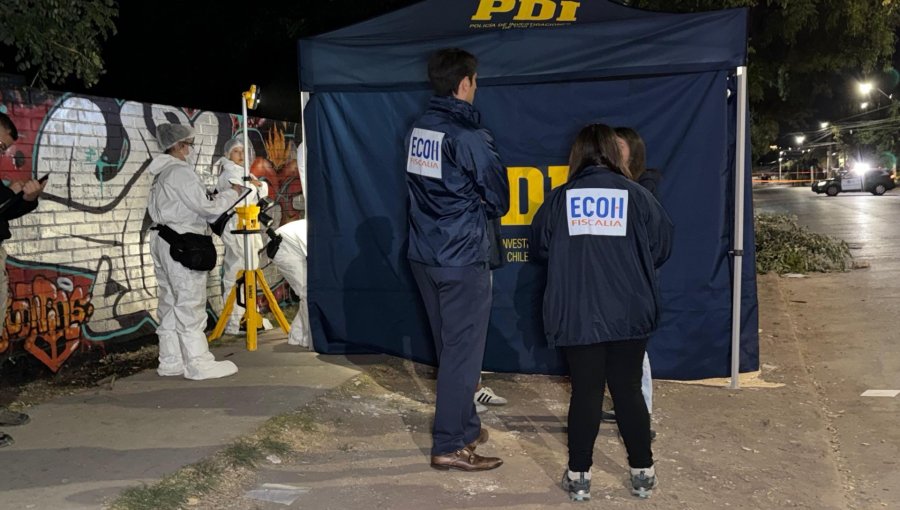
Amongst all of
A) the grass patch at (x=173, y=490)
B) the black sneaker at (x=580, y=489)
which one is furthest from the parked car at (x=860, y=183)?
the grass patch at (x=173, y=490)

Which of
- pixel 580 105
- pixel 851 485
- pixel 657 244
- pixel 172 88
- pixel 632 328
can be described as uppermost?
pixel 172 88

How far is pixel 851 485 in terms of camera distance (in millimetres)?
4473

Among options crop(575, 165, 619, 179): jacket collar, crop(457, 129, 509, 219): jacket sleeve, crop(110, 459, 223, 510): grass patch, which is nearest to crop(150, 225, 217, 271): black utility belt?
Answer: crop(110, 459, 223, 510): grass patch

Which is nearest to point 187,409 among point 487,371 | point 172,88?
point 487,371

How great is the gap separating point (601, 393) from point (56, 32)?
15.3ft

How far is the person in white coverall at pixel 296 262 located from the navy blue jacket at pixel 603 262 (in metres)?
3.53

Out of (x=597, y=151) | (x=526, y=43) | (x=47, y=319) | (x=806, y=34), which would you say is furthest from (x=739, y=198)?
(x=806, y=34)

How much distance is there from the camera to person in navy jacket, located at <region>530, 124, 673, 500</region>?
12.9 ft

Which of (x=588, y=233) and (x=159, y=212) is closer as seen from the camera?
(x=588, y=233)

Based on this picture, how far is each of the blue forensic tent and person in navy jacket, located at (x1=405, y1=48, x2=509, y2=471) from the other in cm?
151

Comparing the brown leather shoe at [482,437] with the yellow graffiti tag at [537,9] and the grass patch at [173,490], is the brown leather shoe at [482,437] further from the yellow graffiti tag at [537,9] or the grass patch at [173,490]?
the yellow graffiti tag at [537,9]

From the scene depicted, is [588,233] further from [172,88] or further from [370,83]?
[172,88]

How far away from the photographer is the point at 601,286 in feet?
12.9

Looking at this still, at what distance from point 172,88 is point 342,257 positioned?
33.4 ft
